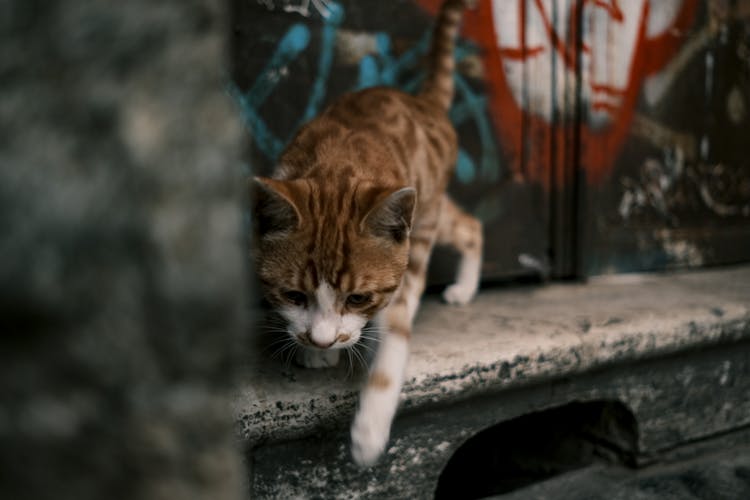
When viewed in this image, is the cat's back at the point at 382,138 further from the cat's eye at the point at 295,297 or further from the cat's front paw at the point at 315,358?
the cat's front paw at the point at 315,358

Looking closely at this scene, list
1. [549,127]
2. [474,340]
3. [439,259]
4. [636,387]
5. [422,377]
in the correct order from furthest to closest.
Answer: [549,127], [439,259], [636,387], [474,340], [422,377]

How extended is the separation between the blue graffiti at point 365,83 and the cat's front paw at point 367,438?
3.45 ft

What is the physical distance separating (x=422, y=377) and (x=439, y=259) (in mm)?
920

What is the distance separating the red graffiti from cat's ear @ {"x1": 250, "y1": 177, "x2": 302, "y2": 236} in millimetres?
1302

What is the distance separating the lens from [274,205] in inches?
47.6

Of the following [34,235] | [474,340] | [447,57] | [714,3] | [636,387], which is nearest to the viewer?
[34,235]

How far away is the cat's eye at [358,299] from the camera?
128cm

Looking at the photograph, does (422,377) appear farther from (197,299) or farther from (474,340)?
(197,299)

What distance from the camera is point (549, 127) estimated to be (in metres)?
2.40

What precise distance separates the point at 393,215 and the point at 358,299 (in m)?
0.19

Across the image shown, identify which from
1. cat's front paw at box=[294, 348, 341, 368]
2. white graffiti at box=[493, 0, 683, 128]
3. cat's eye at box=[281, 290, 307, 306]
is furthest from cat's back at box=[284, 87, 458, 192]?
white graffiti at box=[493, 0, 683, 128]

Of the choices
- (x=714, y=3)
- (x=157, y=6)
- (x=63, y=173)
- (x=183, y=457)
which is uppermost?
(x=714, y=3)

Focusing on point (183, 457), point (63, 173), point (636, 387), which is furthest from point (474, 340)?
point (63, 173)

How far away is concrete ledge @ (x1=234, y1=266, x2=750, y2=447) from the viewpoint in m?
1.24
